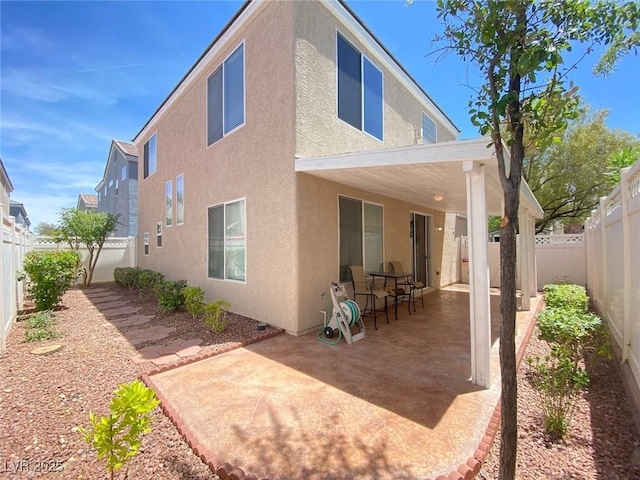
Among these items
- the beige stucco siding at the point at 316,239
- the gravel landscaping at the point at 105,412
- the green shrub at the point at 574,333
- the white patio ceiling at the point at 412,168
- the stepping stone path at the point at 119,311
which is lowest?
the stepping stone path at the point at 119,311

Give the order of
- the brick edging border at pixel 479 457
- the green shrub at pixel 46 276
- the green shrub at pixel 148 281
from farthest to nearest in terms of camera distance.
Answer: the green shrub at pixel 148 281 → the green shrub at pixel 46 276 → the brick edging border at pixel 479 457

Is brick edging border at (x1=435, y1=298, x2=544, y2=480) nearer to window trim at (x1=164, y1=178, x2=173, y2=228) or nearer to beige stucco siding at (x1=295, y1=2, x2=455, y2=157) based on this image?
beige stucco siding at (x1=295, y1=2, x2=455, y2=157)

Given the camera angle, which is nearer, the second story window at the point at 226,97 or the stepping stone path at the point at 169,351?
the stepping stone path at the point at 169,351

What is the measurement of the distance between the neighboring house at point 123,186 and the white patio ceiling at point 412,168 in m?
14.7

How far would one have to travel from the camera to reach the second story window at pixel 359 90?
6801mm

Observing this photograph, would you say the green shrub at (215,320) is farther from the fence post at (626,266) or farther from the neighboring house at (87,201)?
the neighboring house at (87,201)

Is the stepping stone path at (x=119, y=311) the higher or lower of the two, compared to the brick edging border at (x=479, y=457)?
lower

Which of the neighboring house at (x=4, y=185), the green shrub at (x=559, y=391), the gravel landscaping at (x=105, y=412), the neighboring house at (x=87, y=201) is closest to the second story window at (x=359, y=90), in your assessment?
the gravel landscaping at (x=105, y=412)

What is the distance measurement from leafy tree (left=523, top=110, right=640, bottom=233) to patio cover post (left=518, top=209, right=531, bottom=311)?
21.8 feet

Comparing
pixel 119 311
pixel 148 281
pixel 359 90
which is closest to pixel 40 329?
pixel 119 311

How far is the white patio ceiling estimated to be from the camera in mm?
3691

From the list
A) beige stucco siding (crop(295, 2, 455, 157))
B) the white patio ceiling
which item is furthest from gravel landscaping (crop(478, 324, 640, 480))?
beige stucco siding (crop(295, 2, 455, 157))

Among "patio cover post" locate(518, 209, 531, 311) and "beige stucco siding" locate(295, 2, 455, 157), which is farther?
"patio cover post" locate(518, 209, 531, 311)

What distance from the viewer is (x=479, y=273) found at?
3.70 m
